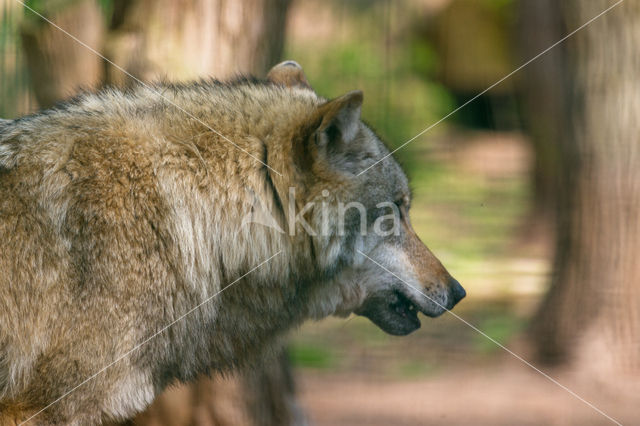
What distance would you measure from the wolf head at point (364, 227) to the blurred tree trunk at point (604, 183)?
2572 mm

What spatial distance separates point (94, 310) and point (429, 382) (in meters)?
4.26

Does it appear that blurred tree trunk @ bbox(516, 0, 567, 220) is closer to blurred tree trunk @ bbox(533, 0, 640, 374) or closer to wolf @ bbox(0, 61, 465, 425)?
blurred tree trunk @ bbox(533, 0, 640, 374)

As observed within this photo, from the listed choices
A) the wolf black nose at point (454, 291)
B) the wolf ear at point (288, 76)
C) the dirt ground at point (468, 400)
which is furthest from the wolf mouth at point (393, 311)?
the dirt ground at point (468, 400)

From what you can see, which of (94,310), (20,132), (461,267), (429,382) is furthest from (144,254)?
(461,267)

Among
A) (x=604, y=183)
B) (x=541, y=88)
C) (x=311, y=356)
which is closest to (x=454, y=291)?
(x=604, y=183)

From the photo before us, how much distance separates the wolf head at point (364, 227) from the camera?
3.44 metres

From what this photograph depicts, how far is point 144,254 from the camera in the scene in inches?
124

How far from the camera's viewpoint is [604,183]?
5.95 meters

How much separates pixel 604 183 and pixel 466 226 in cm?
391

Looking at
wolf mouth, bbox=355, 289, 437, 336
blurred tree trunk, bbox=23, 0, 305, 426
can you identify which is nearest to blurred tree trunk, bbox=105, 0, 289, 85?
blurred tree trunk, bbox=23, 0, 305, 426

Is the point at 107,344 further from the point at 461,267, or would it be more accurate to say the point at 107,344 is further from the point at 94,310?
the point at 461,267

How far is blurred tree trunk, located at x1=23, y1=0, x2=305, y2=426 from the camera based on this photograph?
453cm

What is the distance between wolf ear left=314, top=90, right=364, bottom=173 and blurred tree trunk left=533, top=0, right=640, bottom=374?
3.11 meters

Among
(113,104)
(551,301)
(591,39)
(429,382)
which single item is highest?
(591,39)
